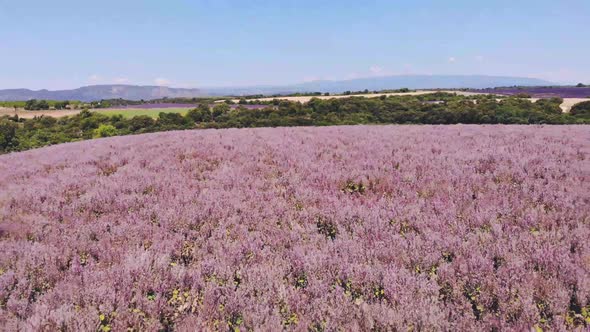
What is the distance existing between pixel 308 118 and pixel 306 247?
41.9 meters

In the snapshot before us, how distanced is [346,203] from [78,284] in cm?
330

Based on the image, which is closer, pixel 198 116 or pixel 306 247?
pixel 306 247

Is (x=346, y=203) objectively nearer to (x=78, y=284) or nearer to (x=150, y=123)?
(x=78, y=284)

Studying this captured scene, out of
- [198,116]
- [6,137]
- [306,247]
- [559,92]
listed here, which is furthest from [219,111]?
[559,92]

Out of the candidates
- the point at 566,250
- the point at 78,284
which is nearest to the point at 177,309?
the point at 78,284

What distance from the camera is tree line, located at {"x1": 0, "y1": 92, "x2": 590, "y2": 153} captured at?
1569 inches

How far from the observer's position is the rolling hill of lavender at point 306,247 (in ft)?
8.60

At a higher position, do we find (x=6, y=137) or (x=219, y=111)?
(x=219, y=111)

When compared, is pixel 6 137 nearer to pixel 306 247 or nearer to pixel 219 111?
pixel 219 111

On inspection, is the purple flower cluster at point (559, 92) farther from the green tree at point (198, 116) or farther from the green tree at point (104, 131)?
the green tree at point (104, 131)

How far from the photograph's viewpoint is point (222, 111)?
192 feet

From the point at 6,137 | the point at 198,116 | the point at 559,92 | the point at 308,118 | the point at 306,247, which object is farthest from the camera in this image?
the point at 559,92

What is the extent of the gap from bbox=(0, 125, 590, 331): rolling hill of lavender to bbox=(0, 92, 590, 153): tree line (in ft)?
111

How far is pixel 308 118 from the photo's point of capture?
44.8m
